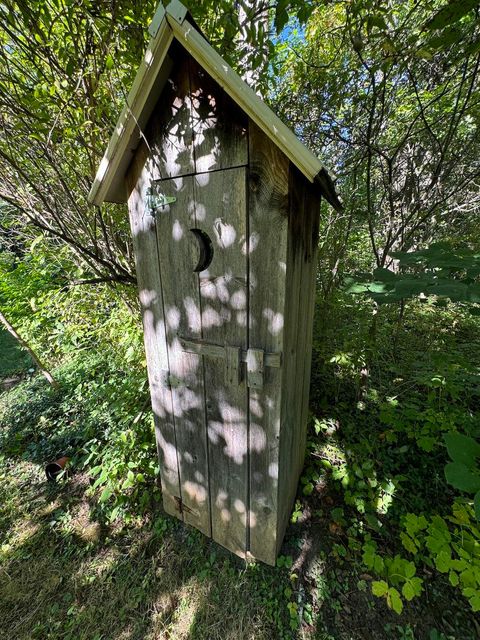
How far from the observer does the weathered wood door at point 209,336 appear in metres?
1.05

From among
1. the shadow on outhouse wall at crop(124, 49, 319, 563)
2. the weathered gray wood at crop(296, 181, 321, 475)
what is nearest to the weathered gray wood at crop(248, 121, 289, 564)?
the shadow on outhouse wall at crop(124, 49, 319, 563)

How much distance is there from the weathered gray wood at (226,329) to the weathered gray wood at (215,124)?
0.17ft

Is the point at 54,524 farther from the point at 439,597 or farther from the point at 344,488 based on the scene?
the point at 439,597

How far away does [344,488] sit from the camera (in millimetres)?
1867

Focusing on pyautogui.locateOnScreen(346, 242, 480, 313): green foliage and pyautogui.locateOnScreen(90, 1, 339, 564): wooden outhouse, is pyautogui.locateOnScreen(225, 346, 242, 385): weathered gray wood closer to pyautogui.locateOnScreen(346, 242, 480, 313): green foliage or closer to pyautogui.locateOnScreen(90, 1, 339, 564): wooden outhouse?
pyautogui.locateOnScreen(90, 1, 339, 564): wooden outhouse

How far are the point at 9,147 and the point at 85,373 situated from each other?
269cm

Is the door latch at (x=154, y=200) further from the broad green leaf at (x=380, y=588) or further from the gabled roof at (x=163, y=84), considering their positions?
the broad green leaf at (x=380, y=588)

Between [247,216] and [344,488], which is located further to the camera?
[344,488]

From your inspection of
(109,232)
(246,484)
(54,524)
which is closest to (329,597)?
(246,484)

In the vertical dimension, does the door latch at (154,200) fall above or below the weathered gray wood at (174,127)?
below


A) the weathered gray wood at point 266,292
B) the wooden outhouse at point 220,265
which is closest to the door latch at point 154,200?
the wooden outhouse at point 220,265

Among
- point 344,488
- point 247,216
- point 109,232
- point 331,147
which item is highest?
point 331,147

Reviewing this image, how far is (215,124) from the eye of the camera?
0.96 meters

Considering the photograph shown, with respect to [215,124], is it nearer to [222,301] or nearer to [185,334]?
[222,301]
